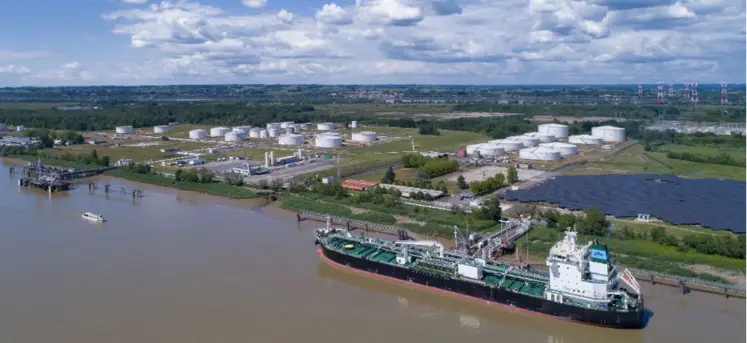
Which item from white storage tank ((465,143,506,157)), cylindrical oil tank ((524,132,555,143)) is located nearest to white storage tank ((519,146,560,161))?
white storage tank ((465,143,506,157))

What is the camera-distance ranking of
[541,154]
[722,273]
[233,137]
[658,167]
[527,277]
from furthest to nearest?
[233,137] → [541,154] → [658,167] → [722,273] → [527,277]

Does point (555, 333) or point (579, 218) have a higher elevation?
point (579, 218)

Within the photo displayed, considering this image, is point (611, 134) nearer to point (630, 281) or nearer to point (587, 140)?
point (587, 140)

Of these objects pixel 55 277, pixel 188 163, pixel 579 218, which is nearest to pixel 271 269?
pixel 55 277

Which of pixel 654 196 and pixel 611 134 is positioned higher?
pixel 611 134

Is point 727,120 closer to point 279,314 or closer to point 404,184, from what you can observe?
point 404,184

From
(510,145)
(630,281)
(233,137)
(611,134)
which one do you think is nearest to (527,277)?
(630,281)

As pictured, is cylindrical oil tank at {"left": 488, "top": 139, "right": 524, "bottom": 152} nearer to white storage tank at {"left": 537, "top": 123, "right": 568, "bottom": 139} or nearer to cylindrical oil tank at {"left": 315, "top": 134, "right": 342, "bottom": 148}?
white storage tank at {"left": 537, "top": 123, "right": 568, "bottom": 139}
